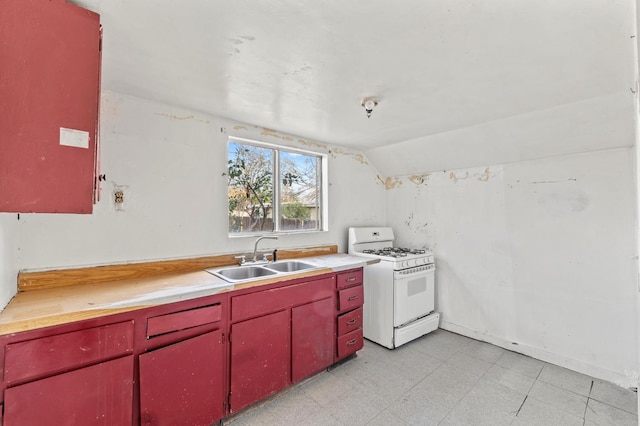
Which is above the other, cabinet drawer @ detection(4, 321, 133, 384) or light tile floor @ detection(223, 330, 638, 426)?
cabinet drawer @ detection(4, 321, 133, 384)

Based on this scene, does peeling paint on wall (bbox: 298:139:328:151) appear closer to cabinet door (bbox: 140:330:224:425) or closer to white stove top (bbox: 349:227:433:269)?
white stove top (bbox: 349:227:433:269)

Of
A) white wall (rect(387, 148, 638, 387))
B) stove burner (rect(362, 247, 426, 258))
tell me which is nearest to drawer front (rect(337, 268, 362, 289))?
stove burner (rect(362, 247, 426, 258))

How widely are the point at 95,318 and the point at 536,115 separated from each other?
330 cm

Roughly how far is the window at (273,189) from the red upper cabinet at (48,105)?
1.47 meters

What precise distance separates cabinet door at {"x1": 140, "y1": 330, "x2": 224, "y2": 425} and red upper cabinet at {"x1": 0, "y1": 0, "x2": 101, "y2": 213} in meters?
0.94

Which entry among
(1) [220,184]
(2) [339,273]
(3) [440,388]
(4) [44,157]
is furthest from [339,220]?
(4) [44,157]

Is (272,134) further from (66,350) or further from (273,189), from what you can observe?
(66,350)

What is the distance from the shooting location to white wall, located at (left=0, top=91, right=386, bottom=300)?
180cm

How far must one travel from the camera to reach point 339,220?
139 inches

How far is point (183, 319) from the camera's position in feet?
5.46

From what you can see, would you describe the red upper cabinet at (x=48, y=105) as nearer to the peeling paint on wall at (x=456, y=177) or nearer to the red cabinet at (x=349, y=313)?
the red cabinet at (x=349, y=313)

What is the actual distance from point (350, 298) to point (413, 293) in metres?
0.85

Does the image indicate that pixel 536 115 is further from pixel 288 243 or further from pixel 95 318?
pixel 95 318

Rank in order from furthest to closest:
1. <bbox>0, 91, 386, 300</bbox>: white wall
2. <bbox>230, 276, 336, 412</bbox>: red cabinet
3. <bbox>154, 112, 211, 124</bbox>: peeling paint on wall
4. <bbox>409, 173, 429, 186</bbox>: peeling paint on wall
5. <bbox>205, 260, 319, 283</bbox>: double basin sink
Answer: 1. <bbox>409, 173, 429, 186</bbox>: peeling paint on wall
2. <bbox>205, 260, 319, 283</bbox>: double basin sink
3. <bbox>154, 112, 211, 124</bbox>: peeling paint on wall
4. <bbox>230, 276, 336, 412</bbox>: red cabinet
5. <bbox>0, 91, 386, 300</bbox>: white wall
